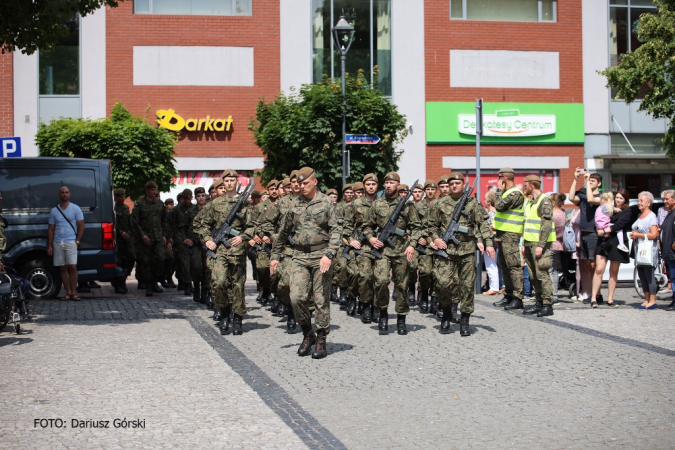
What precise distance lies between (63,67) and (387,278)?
66.4 feet

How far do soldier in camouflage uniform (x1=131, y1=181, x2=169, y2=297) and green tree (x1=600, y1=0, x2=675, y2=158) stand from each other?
12.6 m

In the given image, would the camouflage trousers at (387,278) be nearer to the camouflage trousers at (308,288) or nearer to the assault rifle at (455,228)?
the assault rifle at (455,228)

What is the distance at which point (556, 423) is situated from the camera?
6453mm

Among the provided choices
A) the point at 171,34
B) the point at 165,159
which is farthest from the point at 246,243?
the point at 171,34

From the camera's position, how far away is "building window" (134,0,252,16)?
94.2ft

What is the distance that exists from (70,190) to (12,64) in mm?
14441

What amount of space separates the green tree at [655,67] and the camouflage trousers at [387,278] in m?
13.1

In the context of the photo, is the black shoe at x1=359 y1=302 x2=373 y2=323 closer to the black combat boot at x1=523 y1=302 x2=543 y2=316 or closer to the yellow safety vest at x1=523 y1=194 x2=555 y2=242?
the black combat boot at x1=523 y1=302 x2=543 y2=316

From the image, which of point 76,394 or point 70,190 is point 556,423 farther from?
point 70,190

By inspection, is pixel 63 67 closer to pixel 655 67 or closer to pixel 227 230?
pixel 655 67

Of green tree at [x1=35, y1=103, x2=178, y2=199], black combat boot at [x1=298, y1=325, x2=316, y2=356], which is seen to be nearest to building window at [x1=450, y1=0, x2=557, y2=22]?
green tree at [x1=35, y1=103, x2=178, y2=199]

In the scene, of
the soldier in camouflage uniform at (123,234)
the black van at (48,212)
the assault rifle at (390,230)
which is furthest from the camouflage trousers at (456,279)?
the soldier in camouflage uniform at (123,234)

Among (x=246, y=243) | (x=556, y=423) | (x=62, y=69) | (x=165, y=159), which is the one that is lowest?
→ (x=556, y=423)

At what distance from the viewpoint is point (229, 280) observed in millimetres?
11195
